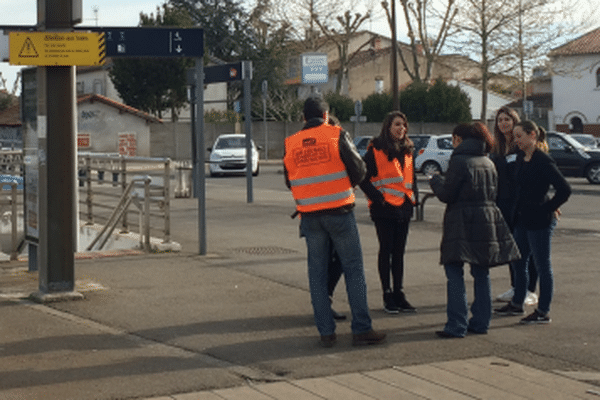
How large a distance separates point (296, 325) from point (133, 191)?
5258 millimetres

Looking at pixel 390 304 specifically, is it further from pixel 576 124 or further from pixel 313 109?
pixel 576 124

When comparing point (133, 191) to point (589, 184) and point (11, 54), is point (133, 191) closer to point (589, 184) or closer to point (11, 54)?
point (11, 54)

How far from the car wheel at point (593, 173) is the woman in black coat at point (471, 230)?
71.1 ft

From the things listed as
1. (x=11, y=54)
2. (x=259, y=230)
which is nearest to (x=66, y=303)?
(x=11, y=54)

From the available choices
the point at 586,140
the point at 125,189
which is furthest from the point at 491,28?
the point at 125,189

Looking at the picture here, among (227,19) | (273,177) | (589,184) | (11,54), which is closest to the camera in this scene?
(11,54)

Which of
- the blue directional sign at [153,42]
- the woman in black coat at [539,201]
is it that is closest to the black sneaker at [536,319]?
the woman in black coat at [539,201]

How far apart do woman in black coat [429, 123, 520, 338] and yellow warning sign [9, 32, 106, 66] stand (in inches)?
123

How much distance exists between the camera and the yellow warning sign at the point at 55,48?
778 centimetres

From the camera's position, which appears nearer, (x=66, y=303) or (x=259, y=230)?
(x=66, y=303)

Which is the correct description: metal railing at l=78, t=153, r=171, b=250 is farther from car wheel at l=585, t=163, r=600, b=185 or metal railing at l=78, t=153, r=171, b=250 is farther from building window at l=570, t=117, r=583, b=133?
building window at l=570, t=117, r=583, b=133

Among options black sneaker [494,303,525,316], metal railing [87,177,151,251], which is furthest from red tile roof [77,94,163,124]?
black sneaker [494,303,525,316]

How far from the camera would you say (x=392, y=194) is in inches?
300

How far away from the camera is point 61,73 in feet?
26.1
